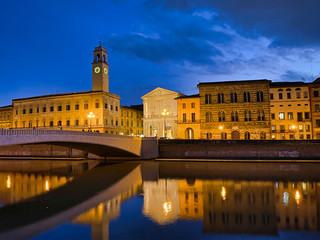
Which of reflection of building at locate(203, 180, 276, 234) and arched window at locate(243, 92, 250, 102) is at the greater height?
arched window at locate(243, 92, 250, 102)

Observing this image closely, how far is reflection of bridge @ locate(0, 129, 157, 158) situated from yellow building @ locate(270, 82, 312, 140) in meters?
→ 19.9

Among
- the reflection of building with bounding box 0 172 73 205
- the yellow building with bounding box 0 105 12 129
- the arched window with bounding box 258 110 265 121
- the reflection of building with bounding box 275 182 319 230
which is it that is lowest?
the reflection of building with bounding box 275 182 319 230

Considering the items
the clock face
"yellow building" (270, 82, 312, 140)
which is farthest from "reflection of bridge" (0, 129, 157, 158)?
the clock face

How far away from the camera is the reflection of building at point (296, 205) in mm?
11367

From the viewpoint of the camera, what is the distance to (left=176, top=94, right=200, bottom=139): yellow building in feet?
156

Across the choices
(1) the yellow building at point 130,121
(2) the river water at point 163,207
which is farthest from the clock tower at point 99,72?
(2) the river water at point 163,207

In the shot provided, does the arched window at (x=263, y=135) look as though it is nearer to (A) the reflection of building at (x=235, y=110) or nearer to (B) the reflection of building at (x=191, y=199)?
(A) the reflection of building at (x=235, y=110)

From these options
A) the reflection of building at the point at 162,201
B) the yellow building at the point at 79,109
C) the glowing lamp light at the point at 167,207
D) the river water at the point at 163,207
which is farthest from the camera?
the yellow building at the point at 79,109

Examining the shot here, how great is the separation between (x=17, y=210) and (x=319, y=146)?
3279 cm

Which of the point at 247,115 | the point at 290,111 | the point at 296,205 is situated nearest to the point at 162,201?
the point at 296,205

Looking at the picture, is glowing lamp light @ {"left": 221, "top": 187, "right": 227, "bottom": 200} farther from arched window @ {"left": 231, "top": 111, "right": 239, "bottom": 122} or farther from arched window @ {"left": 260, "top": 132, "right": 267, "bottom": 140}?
arched window @ {"left": 231, "top": 111, "right": 239, "bottom": 122}

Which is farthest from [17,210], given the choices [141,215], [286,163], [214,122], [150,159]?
[214,122]

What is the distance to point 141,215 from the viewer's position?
12.7 metres

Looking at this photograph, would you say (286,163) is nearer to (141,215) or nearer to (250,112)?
(250,112)
